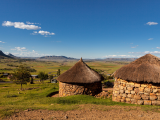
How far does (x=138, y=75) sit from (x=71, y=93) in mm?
8568

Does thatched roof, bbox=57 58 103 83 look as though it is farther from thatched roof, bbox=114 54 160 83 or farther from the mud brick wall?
thatched roof, bbox=114 54 160 83

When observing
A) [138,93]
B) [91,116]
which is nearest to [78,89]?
[138,93]

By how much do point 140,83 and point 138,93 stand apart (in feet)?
3.12

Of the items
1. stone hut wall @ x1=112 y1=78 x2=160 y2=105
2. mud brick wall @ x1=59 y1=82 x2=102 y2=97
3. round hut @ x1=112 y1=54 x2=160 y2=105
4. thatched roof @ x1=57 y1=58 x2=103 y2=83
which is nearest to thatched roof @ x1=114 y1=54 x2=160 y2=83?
round hut @ x1=112 y1=54 x2=160 y2=105

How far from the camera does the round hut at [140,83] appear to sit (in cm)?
959

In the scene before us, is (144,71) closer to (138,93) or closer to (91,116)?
(138,93)

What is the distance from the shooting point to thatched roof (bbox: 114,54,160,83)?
9.69m

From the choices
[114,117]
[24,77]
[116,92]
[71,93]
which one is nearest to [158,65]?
[116,92]

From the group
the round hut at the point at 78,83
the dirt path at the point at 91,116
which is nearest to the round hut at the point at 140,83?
the dirt path at the point at 91,116

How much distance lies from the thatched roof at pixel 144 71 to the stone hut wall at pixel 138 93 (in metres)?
0.53

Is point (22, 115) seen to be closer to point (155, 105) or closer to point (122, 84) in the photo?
point (122, 84)

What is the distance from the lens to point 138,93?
32.8ft

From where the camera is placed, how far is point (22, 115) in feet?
22.9

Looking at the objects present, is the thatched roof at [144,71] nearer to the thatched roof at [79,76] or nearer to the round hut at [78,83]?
the thatched roof at [79,76]
